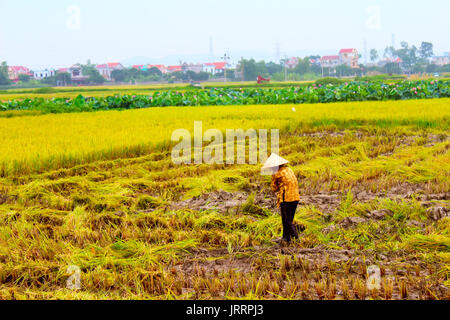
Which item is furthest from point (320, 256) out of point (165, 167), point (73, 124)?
point (73, 124)

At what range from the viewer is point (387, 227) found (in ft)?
12.7

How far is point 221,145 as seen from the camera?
26.5 feet

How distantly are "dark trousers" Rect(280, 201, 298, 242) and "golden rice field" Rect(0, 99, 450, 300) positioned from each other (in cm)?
8

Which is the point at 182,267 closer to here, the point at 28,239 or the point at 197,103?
the point at 28,239

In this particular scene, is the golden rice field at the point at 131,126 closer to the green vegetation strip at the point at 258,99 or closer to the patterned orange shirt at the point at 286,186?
the patterned orange shirt at the point at 286,186

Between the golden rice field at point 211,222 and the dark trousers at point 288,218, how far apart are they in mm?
81

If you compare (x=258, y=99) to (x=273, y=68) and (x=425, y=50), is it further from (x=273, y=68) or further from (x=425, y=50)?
(x=425, y=50)

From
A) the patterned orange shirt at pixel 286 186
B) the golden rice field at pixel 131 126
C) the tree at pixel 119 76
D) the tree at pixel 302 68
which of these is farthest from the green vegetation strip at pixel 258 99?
the tree at pixel 302 68

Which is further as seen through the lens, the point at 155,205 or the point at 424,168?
the point at 424,168

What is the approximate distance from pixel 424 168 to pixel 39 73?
374 ft

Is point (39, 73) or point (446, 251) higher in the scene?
point (39, 73)
